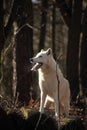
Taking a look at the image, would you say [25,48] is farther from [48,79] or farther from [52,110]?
[48,79]

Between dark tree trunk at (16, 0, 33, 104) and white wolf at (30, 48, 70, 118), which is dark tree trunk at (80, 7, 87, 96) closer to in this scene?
dark tree trunk at (16, 0, 33, 104)

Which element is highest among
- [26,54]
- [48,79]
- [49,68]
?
[49,68]

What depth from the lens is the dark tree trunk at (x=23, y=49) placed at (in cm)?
1527

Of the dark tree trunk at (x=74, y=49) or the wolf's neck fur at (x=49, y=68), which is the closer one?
the wolf's neck fur at (x=49, y=68)

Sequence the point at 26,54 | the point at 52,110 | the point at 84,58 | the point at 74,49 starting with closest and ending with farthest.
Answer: the point at 52,110, the point at 26,54, the point at 74,49, the point at 84,58

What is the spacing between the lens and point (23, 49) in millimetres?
15844

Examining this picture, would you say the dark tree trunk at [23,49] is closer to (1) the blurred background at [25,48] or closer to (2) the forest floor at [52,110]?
(1) the blurred background at [25,48]

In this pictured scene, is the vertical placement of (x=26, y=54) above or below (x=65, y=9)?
below

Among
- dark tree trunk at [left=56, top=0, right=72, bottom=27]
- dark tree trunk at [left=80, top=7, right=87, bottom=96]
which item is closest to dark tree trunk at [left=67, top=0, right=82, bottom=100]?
dark tree trunk at [left=80, top=7, right=87, bottom=96]

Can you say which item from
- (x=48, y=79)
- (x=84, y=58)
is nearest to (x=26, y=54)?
(x=84, y=58)

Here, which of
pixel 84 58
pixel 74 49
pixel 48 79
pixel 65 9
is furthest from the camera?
pixel 65 9

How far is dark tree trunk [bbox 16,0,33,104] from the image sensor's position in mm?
15266

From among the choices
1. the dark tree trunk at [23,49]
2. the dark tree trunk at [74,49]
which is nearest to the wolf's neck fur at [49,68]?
the dark tree trunk at [23,49]

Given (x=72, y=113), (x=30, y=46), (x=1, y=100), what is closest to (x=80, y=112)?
(x=72, y=113)
